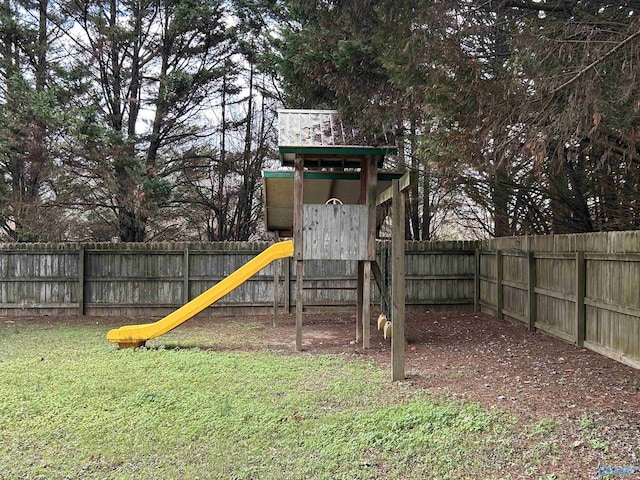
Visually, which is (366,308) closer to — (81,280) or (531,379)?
(531,379)

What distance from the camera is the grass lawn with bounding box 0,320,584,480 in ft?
11.0

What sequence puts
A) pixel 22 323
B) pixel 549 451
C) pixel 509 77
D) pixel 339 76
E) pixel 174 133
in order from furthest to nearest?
1. pixel 174 133
2. pixel 22 323
3. pixel 339 76
4. pixel 509 77
5. pixel 549 451

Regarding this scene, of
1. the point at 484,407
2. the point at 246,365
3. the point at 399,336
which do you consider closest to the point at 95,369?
the point at 246,365

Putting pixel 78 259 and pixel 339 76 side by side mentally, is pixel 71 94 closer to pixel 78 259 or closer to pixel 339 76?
pixel 78 259

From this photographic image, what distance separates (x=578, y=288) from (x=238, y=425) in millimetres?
4842

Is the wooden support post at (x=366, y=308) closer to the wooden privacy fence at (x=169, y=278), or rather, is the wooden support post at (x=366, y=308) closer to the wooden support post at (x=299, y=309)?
the wooden support post at (x=299, y=309)

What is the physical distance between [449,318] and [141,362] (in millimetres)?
6231

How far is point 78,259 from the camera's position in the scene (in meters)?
11.3

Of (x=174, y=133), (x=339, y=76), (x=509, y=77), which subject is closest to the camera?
(x=509, y=77)

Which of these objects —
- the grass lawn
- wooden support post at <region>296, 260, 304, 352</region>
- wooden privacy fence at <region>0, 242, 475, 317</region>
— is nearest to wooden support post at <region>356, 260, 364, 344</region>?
wooden support post at <region>296, 260, 304, 352</region>

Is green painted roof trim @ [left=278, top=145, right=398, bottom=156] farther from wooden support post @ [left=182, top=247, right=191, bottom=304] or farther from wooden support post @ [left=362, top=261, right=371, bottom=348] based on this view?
wooden support post @ [left=182, top=247, right=191, bottom=304]

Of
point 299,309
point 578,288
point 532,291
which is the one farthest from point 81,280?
point 578,288

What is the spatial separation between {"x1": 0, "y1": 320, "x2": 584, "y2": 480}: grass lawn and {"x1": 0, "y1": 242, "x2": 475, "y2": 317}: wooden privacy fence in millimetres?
5143

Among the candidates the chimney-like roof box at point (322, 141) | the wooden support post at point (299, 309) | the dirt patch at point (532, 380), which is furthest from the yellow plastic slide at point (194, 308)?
the chimney-like roof box at point (322, 141)
